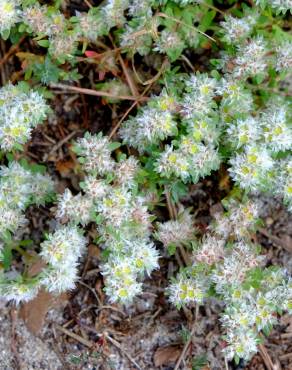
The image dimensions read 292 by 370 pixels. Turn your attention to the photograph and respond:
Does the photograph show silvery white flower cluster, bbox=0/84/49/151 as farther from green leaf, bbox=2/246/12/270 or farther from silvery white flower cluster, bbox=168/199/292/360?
silvery white flower cluster, bbox=168/199/292/360

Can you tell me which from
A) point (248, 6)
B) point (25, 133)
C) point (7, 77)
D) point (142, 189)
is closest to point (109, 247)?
point (142, 189)

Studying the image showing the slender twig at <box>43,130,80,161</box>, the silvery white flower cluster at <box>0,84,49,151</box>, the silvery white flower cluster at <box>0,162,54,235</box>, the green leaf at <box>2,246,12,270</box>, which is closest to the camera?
the silvery white flower cluster at <box>0,84,49,151</box>

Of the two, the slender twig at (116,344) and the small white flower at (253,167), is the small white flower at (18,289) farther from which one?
the small white flower at (253,167)

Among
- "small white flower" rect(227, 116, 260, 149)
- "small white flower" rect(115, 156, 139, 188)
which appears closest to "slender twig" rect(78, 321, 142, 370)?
"small white flower" rect(115, 156, 139, 188)

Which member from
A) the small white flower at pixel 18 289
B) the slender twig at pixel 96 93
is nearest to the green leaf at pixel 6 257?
the small white flower at pixel 18 289

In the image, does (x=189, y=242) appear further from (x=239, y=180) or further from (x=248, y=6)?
(x=248, y=6)

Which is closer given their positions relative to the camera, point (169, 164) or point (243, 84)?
point (169, 164)
